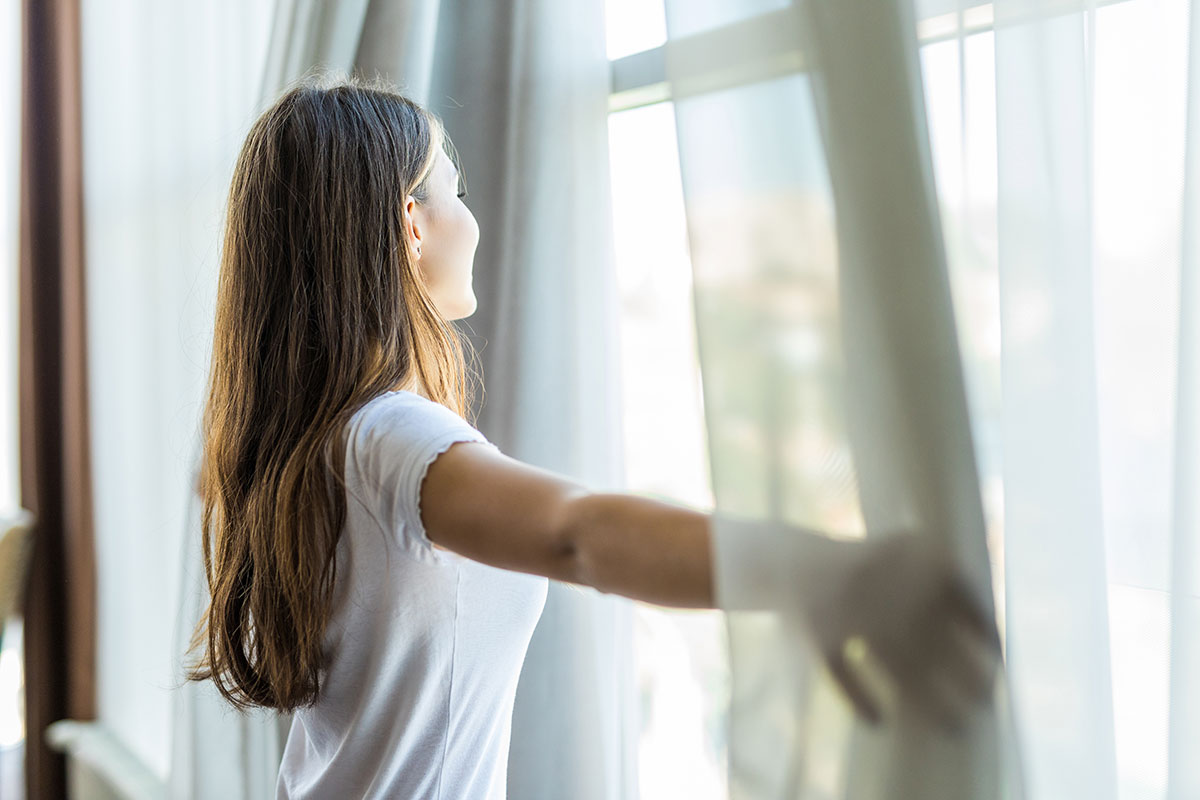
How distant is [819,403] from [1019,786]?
0.26 meters

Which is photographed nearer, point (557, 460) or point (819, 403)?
point (819, 403)

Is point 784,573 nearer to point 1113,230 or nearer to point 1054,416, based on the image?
point 1054,416

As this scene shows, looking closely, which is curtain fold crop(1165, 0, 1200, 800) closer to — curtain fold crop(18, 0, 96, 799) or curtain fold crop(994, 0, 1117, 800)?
curtain fold crop(994, 0, 1117, 800)

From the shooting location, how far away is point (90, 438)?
2.25 m

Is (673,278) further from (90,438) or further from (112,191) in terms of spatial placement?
(90,438)

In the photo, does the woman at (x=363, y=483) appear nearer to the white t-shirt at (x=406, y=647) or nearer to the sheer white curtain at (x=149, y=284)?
the white t-shirt at (x=406, y=647)

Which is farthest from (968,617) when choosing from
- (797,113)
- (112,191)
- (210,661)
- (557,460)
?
(112,191)

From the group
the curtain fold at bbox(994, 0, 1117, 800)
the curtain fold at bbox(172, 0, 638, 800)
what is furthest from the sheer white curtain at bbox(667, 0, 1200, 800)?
the curtain fold at bbox(172, 0, 638, 800)

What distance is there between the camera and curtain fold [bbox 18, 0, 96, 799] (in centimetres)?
227

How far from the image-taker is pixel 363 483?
0.74 metres

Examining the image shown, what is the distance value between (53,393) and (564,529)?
224 cm

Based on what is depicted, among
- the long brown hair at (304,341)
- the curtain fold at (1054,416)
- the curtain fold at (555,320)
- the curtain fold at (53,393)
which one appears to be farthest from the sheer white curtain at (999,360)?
the curtain fold at (53,393)

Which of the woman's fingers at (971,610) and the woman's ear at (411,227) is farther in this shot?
the woman's ear at (411,227)

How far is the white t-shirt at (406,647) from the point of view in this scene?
28.8 inches
